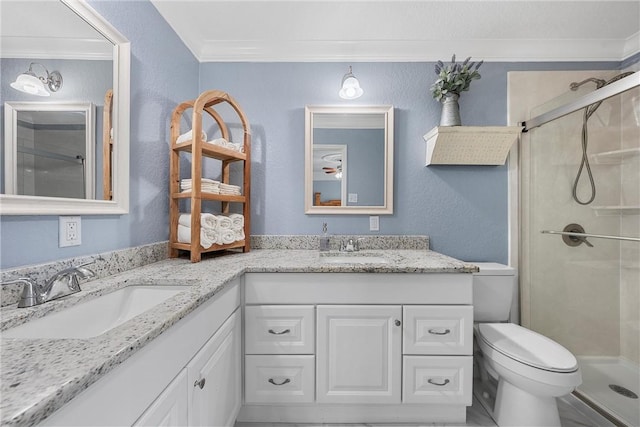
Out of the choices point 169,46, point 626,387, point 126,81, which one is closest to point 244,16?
point 169,46

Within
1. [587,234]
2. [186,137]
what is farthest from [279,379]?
[587,234]

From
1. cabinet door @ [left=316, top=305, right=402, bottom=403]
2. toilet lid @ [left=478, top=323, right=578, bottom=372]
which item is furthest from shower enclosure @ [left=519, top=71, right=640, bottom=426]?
cabinet door @ [left=316, top=305, right=402, bottom=403]

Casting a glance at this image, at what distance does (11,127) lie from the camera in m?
0.79

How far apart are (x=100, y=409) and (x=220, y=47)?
2111 millimetres

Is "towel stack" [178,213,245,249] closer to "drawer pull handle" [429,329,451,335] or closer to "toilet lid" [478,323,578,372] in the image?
"drawer pull handle" [429,329,451,335]

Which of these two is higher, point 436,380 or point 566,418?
point 436,380

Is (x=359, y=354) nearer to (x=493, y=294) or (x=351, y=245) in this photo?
(x=351, y=245)

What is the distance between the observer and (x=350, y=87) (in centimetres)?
180

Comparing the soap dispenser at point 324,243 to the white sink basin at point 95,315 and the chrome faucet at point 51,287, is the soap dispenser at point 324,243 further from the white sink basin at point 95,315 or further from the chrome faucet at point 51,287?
the chrome faucet at point 51,287

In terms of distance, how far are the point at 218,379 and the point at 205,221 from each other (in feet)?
2.53

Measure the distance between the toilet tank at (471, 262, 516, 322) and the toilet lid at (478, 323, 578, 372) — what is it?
83 mm

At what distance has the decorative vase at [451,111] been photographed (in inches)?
70.5

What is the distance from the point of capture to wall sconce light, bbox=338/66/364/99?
5.90 feet

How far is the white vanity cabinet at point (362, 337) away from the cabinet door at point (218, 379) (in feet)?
0.32
